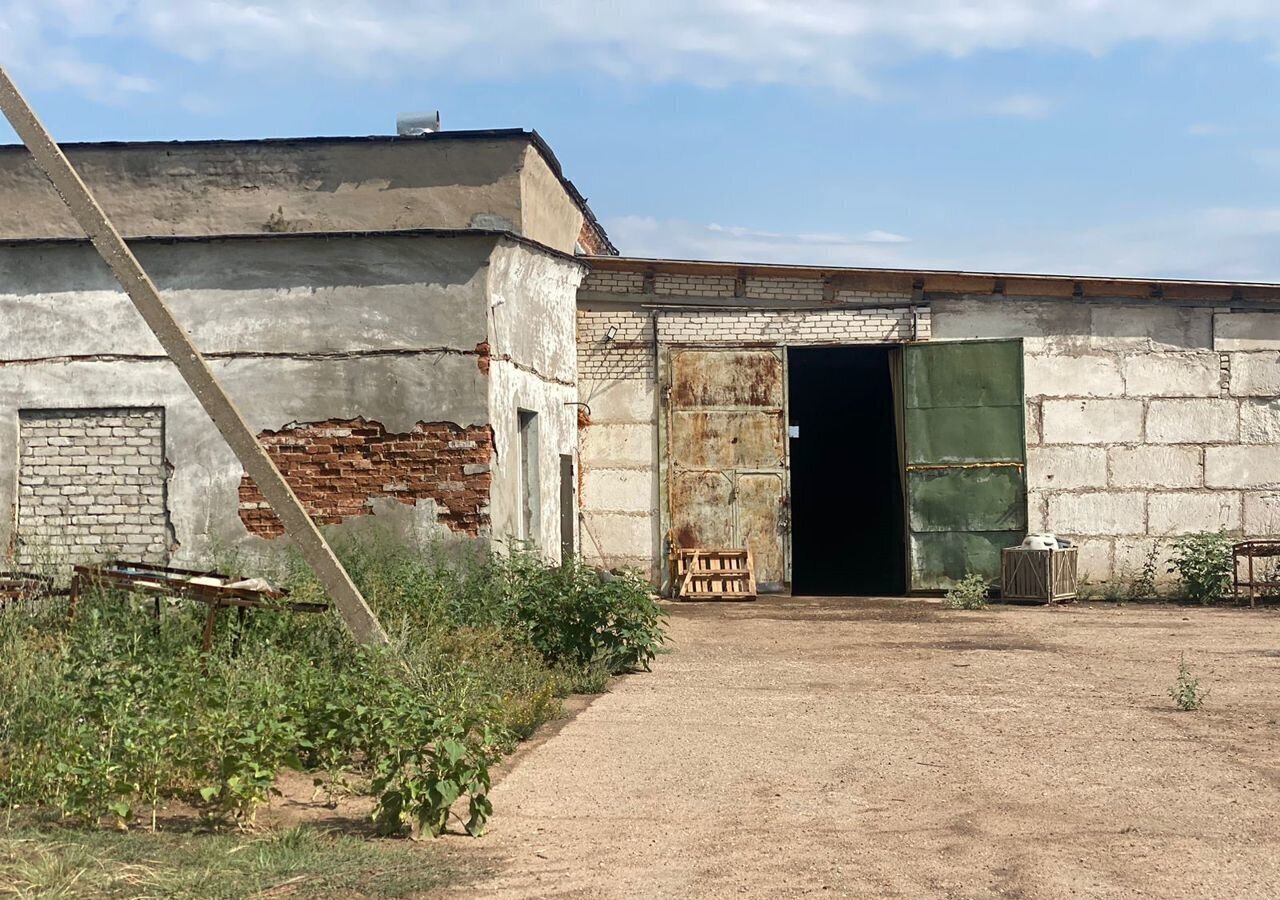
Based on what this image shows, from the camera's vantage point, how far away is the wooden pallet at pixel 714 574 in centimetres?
1608

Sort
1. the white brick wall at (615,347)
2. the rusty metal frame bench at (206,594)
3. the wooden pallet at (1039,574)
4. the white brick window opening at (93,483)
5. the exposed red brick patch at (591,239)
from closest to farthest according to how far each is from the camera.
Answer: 1. the rusty metal frame bench at (206,594)
2. the white brick window opening at (93,483)
3. the wooden pallet at (1039,574)
4. the white brick wall at (615,347)
5. the exposed red brick patch at (591,239)

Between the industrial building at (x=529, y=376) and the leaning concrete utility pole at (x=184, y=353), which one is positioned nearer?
the leaning concrete utility pole at (x=184, y=353)

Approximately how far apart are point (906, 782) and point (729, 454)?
10.2 meters

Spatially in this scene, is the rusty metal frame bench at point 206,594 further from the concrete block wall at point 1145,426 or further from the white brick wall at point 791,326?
the concrete block wall at point 1145,426

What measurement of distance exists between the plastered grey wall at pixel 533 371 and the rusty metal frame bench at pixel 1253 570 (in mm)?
7529

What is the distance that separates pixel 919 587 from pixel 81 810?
12307mm

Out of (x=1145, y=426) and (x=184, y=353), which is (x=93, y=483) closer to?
(x=184, y=353)

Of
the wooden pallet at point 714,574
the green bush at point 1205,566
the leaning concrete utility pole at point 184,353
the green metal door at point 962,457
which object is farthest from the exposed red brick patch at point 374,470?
the green bush at point 1205,566

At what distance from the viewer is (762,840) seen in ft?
17.7

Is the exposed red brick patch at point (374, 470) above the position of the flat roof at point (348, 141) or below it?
below

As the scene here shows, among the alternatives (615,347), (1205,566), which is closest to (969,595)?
(1205,566)

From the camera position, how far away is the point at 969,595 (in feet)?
50.2

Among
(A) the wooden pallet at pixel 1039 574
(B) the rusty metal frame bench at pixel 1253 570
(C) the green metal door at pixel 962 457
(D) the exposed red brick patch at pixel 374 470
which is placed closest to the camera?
(D) the exposed red brick patch at pixel 374 470

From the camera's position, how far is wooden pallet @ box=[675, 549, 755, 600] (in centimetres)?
1608
